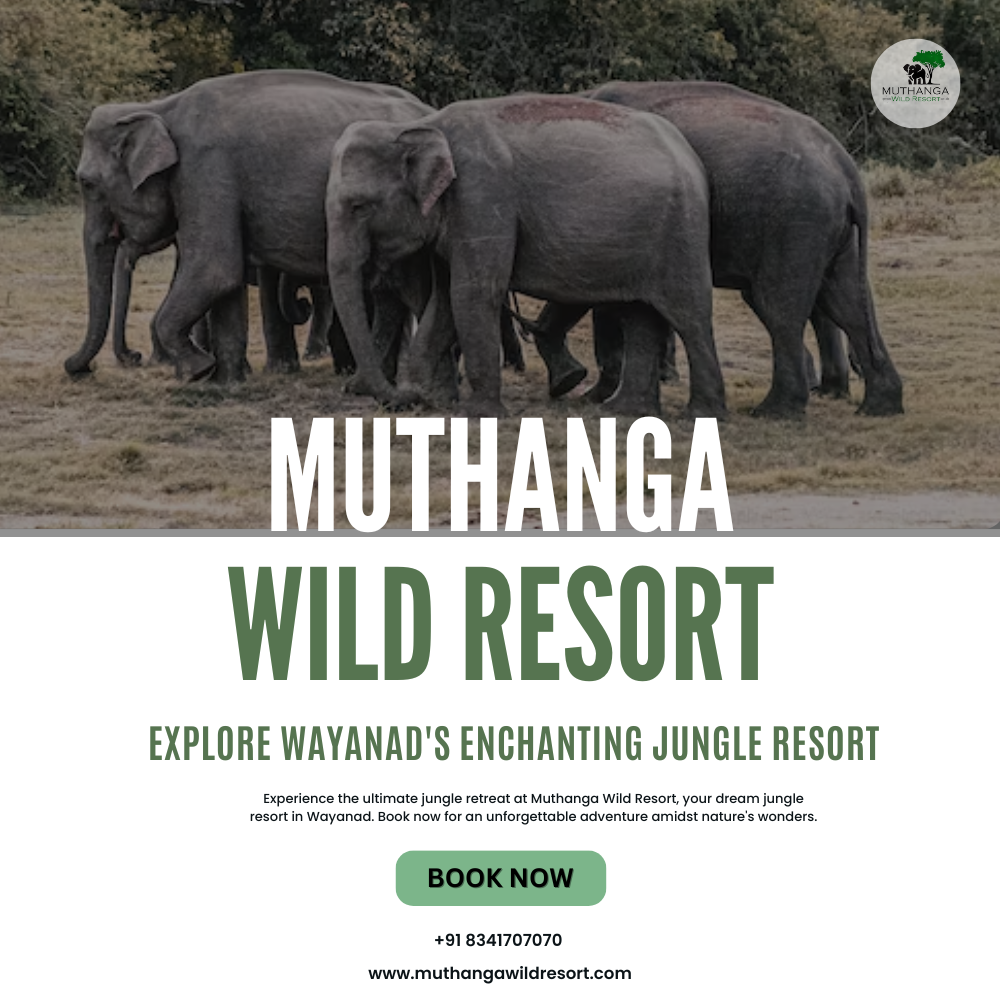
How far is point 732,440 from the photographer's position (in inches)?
421

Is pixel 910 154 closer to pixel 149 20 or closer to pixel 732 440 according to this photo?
pixel 149 20

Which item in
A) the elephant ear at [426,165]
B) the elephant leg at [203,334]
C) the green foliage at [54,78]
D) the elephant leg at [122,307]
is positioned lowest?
the green foliage at [54,78]

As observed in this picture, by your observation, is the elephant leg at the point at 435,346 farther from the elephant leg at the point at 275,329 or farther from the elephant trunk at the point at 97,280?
the elephant trunk at the point at 97,280

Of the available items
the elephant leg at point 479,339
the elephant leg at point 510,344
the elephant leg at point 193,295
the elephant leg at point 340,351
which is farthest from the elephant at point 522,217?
the elephant leg at point 510,344

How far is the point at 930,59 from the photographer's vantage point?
1559cm

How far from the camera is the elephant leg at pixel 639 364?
1089cm

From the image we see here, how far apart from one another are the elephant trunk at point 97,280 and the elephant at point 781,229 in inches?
89.0

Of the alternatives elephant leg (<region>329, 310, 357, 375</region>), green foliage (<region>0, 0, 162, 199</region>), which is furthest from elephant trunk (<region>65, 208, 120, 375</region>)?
green foliage (<region>0, 0, 162, 199</region>)

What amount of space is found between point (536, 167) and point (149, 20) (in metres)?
13.3

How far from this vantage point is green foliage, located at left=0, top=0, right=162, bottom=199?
2009 cm

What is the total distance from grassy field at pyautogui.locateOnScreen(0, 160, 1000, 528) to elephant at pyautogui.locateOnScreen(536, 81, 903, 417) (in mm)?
229

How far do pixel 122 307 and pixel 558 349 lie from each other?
2440 mm

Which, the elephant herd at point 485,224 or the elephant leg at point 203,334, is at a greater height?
the elephant herd at point 485,224

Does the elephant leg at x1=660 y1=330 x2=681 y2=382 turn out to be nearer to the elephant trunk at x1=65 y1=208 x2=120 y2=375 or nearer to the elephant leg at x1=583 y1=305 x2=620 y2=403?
the elephant leg at x1=583 y1=305 x2=620 y2=403
